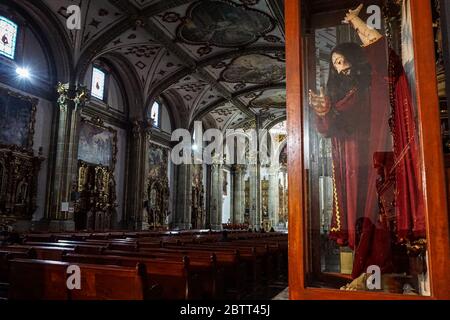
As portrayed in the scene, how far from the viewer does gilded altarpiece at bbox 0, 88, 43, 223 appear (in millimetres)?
11891

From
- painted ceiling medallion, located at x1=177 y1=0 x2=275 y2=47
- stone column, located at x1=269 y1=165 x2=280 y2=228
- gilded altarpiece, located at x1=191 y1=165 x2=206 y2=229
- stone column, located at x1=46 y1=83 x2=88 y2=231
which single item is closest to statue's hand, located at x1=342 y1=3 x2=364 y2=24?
painted ceiling medallion, located at x1=177 y1=0 x2=275 y2=47

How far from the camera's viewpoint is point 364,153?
2902mm

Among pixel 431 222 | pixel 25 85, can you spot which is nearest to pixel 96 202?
pixel 25 85

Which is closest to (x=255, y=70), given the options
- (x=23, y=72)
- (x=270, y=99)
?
(x=270, y=99)

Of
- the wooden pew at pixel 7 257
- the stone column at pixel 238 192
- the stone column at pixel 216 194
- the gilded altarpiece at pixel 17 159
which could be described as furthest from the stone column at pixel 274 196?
the wooden pew at pixel 7 257

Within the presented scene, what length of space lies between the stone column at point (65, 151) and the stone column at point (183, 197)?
9039 mm

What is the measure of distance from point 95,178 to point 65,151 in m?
2.45

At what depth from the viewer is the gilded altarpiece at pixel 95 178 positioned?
1520cm

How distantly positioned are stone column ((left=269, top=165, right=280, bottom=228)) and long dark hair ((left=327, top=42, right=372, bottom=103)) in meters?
28.7

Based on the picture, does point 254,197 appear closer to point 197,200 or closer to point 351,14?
point 197,200

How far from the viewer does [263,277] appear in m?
7.00

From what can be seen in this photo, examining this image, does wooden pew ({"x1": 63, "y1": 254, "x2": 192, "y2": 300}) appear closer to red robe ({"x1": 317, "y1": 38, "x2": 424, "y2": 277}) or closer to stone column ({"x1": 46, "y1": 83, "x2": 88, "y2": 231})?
red robe ({"x1": 317, "y1": 38, "x2": 424, "y2": 277})

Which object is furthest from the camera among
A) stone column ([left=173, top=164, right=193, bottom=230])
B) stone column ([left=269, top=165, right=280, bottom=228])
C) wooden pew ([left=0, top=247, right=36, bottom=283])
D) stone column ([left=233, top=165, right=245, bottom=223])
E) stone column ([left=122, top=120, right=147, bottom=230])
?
stone column ([left=269, top=165, right=280, bottom=228])

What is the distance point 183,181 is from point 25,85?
11.1 meters
